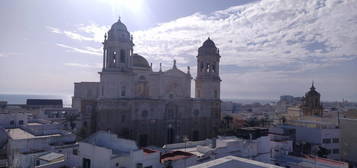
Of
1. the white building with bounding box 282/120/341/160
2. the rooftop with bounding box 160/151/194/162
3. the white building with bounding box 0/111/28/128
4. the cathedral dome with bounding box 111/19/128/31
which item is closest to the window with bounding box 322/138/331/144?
the white building with bounding box 282/120/341/160

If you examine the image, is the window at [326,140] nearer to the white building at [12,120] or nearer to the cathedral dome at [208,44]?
the cathedral dome at [208,44]

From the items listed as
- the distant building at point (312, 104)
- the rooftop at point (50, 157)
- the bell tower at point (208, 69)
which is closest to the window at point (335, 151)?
the distant building at point (312, 104)

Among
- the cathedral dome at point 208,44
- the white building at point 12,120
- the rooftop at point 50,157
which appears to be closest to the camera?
the rooftop at point 50,157

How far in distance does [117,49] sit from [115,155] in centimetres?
1841

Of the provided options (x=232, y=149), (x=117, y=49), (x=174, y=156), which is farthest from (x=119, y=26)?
(x=232, y=149)

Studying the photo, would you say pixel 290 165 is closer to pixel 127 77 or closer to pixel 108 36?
pixel 127 77

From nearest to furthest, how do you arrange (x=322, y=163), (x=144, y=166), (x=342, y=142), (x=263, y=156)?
(x=144, y=166), (x=322, y=163), (x=263, y=156), (x=342, y=142)

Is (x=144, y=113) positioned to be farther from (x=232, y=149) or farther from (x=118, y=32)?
(x=232, y=149)

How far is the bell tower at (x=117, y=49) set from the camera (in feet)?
110

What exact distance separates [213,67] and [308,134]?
1527cm

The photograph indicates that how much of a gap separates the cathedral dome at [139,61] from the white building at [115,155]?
2040 cm

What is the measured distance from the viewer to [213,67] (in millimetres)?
41312

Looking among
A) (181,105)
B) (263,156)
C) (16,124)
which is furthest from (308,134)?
(16,124)

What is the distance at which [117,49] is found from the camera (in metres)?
33.9
